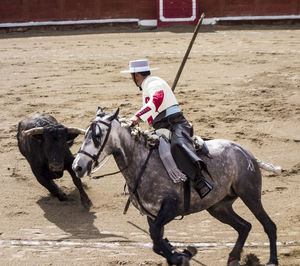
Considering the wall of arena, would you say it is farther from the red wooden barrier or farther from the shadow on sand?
the shadow on sand

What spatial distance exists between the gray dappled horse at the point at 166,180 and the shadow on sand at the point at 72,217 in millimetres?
1494

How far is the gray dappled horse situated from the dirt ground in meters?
0.56

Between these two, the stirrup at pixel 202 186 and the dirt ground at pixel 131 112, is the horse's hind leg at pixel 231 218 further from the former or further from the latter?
the stirrup at pixel 202 186

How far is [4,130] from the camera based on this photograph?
36.8 ft

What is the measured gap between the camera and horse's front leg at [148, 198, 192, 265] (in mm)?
5582

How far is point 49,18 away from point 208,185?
48.5 feet

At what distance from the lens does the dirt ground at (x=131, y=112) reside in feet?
22.8

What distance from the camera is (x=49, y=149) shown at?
7.79 meters

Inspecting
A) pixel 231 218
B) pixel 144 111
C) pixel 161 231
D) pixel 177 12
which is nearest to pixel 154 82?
pixel 144 111

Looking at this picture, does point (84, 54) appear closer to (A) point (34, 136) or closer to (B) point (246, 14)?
(B) point (246, 14)

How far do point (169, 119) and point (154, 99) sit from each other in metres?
0.32

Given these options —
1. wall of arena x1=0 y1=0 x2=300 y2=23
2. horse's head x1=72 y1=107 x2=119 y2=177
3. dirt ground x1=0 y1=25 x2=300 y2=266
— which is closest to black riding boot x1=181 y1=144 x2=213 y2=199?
horse's head x1=72 y1=107 x2=119 y2=177

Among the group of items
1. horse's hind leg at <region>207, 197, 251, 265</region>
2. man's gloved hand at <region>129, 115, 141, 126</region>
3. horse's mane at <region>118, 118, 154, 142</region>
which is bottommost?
horse's hind leg at <region>207, 197, 251, 265</region>

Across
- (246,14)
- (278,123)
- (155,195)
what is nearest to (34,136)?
(155,195)
